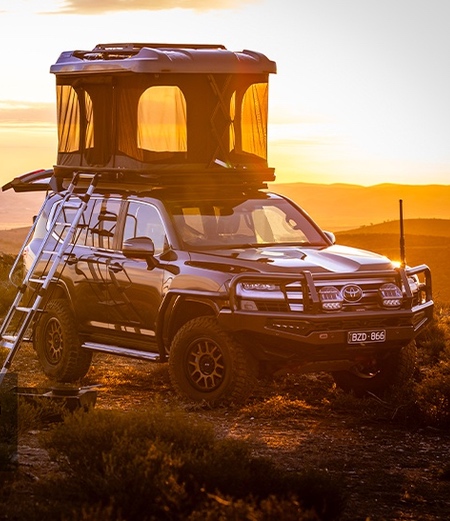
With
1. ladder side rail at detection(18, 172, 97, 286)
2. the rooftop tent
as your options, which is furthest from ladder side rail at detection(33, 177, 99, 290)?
the rooftop tent

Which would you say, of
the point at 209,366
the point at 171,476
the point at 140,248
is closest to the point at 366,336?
the point at 209,366

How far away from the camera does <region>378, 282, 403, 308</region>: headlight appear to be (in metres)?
12.7

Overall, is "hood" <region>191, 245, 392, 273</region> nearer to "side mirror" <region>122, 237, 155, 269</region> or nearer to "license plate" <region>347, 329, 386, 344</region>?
"side mirror" <region>122, 237, 155, 269</region>

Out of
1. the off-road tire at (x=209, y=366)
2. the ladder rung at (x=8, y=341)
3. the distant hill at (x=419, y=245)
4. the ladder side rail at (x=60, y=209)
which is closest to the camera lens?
the off-road tire at (x=209, y=366)

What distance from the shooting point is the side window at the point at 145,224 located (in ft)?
44.4

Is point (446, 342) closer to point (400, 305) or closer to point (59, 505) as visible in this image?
point (400, 305)

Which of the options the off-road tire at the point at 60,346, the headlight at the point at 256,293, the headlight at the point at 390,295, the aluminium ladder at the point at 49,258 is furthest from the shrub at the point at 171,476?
the off-road tire at the point at 60,346

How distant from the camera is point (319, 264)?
501 inches

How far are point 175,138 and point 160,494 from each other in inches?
286

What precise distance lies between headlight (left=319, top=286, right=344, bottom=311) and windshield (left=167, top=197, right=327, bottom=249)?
4.85 feet

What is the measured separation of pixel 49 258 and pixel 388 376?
4.25 m

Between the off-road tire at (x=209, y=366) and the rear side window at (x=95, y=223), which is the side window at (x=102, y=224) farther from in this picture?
the off-road tire at (x=209, y=366)

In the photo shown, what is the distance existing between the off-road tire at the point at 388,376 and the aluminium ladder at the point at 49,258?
3462 millimetres

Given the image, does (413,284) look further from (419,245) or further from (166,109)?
(419,245)
